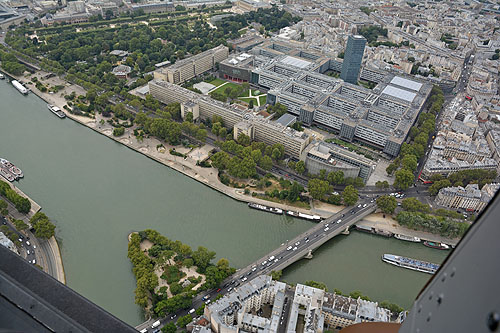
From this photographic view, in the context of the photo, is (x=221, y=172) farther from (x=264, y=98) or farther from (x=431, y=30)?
(x=431, y=30)

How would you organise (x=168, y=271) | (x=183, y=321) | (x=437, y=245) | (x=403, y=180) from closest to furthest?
(x=183, y=321) → (x=168, y=271) → (x=437, y=245) → (x=403, y=180)

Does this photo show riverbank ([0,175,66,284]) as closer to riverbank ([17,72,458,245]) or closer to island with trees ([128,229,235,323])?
island with trees ([128,229,235,323])

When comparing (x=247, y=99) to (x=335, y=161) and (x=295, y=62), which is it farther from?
(x=335, y=161)

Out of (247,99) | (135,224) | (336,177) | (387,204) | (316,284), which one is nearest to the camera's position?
(316,284)

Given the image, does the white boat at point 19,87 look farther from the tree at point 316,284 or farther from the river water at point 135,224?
the tree at point 316,284

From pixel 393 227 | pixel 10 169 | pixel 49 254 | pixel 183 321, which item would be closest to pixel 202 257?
pixel 183 321

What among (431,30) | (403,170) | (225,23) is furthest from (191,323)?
(431,30)

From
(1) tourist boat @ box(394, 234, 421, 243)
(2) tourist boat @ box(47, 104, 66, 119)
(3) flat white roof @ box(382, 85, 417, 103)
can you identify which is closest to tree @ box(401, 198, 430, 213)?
(1) tourist boat @ box(394, 234, 421, 243)
